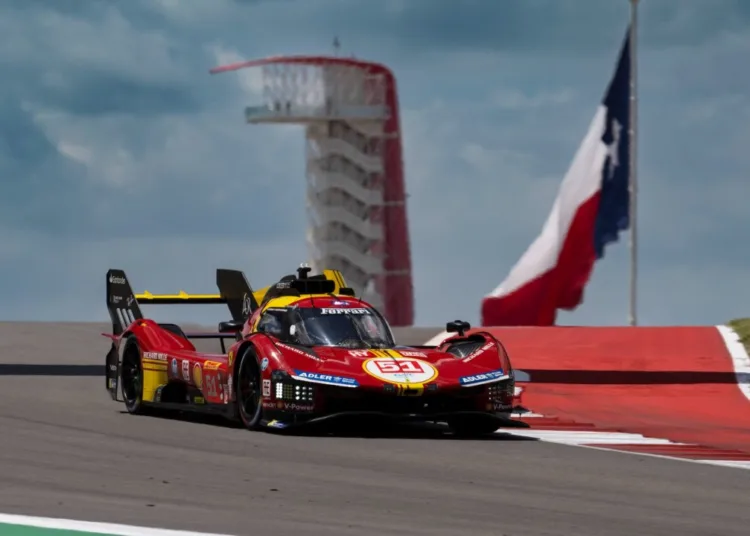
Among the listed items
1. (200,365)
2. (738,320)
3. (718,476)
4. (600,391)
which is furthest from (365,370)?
(738,320)

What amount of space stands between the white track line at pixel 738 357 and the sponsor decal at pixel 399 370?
26.1 feet

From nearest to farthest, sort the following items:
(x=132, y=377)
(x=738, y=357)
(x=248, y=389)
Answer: (x=248, y=389), (x=132, y=377), (x=738, y=357)

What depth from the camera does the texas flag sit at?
109 ft

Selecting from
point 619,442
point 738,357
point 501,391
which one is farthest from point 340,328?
point 738,357

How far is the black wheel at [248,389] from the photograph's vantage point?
1416cm

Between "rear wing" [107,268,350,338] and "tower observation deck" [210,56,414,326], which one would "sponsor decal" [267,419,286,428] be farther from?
"tower observation deck" [210,56,414,326]

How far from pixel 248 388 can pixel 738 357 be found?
35.7 ft

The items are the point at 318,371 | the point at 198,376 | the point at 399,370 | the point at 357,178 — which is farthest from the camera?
the point at 357,178

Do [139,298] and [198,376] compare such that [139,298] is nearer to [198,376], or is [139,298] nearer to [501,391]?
[198,376]

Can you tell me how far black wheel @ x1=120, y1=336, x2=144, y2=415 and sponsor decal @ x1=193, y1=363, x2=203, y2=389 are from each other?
1.09 m

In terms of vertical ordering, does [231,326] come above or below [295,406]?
above

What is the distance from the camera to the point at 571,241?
33.0 m

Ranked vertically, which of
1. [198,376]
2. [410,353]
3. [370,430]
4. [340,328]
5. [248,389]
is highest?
[340,328]

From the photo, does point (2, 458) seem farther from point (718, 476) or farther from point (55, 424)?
point (718, 476)
